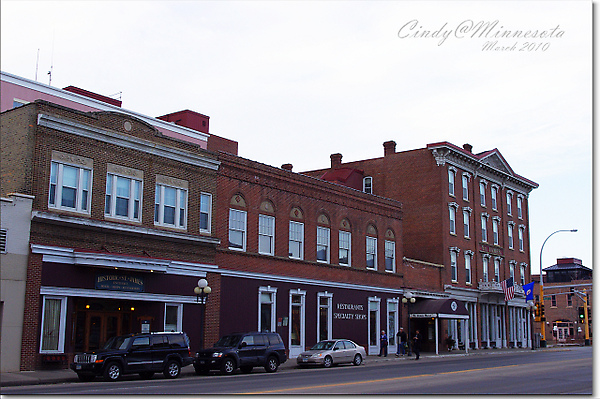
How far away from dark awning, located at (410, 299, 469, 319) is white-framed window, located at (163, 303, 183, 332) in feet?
69.0

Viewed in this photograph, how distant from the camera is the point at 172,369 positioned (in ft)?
83.7

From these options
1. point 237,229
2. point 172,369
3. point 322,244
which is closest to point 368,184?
point 322,244

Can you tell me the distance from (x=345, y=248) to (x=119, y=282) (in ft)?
59.8

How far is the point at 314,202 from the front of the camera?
41.0 meters

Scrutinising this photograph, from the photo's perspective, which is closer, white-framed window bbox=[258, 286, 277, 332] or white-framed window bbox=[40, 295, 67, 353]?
white-framed window bbox=[40, 295, 67, 353]

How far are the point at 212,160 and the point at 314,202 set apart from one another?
29.7ft

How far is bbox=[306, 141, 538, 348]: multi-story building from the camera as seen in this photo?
53594mm

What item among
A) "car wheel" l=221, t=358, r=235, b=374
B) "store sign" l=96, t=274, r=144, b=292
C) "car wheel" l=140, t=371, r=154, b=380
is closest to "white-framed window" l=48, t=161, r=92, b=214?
"store sign" l=96, t=274, r=144, b=292

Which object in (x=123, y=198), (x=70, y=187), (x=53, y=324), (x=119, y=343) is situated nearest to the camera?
(x=119, y=343)

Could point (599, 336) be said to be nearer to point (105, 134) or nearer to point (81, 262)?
point (81, 262)

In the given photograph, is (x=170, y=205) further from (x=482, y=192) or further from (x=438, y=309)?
(x=482, y=192)

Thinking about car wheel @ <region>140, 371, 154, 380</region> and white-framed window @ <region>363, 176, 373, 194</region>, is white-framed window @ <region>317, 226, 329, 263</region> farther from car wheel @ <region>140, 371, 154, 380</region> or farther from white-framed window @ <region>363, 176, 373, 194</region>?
car wheel @ <region>140, 371, 154, 380</region>

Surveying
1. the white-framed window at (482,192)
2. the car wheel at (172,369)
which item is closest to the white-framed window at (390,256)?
the white-framed window at (482,192)

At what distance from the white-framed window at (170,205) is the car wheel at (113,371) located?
879 cm
